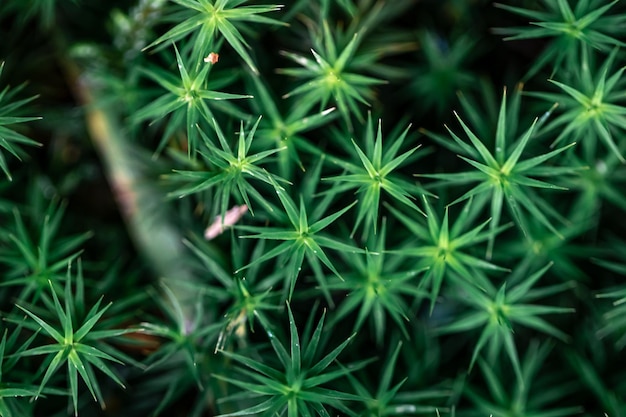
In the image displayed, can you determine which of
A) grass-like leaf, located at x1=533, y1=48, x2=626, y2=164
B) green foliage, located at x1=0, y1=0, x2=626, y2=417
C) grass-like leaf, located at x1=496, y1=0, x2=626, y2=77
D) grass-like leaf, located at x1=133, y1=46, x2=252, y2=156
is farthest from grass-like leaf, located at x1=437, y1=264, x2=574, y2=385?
grass-like leaf, located at x1=133, y1=46, x2=252, y2=156

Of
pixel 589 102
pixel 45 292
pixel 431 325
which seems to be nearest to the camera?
pixel 589 102

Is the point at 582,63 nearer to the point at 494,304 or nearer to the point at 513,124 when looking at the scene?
the point at 513,124

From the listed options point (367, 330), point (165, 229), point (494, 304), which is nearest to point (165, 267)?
point (165, 229)

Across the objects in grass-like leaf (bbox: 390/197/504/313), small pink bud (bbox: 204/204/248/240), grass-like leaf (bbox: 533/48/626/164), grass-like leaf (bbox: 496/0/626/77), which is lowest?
grass-like leaf (bbox: 390/197/504/313)

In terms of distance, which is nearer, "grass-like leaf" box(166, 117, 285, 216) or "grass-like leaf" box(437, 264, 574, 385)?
"grass-like leaf" box(166, 117, 285, 216)

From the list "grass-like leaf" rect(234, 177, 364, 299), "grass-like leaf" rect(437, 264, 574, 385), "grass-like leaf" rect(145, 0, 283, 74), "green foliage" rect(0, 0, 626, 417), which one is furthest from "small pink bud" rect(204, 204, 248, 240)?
"grass-like leaf" rect(437, 264, 574, 385)

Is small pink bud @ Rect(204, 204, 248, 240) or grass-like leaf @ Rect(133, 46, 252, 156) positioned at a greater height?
grass-like leaf @ Rect(133, 46, 252, 156)

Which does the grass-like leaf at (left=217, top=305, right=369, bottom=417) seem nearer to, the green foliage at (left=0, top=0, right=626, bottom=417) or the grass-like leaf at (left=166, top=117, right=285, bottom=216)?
the green foliage at (left=0, top=0, right=626, bottom=417)

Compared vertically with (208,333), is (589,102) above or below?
above

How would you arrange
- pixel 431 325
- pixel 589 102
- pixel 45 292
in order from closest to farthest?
pixel 589 102, pixel 45 292, pixel 431 325
